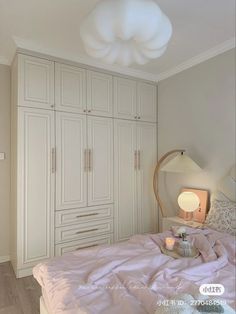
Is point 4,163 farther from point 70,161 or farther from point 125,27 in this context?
point 125,27

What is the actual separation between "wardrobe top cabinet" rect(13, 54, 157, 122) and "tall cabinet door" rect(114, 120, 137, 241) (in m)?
0.23

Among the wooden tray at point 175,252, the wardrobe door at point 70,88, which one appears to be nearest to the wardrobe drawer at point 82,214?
the wardrobe door at point 70,88

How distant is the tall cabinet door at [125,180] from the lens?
3338 millimetres

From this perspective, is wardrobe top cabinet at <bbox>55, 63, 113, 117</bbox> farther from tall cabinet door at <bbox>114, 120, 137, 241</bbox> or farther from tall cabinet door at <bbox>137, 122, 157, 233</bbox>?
tall cabinet door at <bbox>137, 122, 157, 233</bbox>

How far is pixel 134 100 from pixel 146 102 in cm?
23

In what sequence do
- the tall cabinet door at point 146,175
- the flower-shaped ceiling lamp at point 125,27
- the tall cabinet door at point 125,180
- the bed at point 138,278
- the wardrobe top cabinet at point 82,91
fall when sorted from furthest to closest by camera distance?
1. the tall cabinet door at point 146,175
2. the tall cabinet door at point 125,180
3. the wardrobe top cabinet at point 82,91
4. the flower-shaped ceiling lamp at point 125,27
5. the bed at point 138,278

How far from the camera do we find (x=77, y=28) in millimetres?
2414

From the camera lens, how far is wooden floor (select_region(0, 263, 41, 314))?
203 cm

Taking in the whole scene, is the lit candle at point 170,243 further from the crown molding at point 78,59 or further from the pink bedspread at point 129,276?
the crown molding at point 78,59

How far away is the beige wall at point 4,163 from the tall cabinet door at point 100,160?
1058 mm

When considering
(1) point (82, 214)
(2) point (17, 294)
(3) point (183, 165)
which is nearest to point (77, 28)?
(3) point (183, 165)

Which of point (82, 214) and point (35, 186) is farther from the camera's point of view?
point (82, 214)

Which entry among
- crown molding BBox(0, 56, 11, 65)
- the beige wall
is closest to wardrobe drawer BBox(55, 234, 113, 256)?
the beige wall

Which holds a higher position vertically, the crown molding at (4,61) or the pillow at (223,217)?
the crown molding at (4,61)
